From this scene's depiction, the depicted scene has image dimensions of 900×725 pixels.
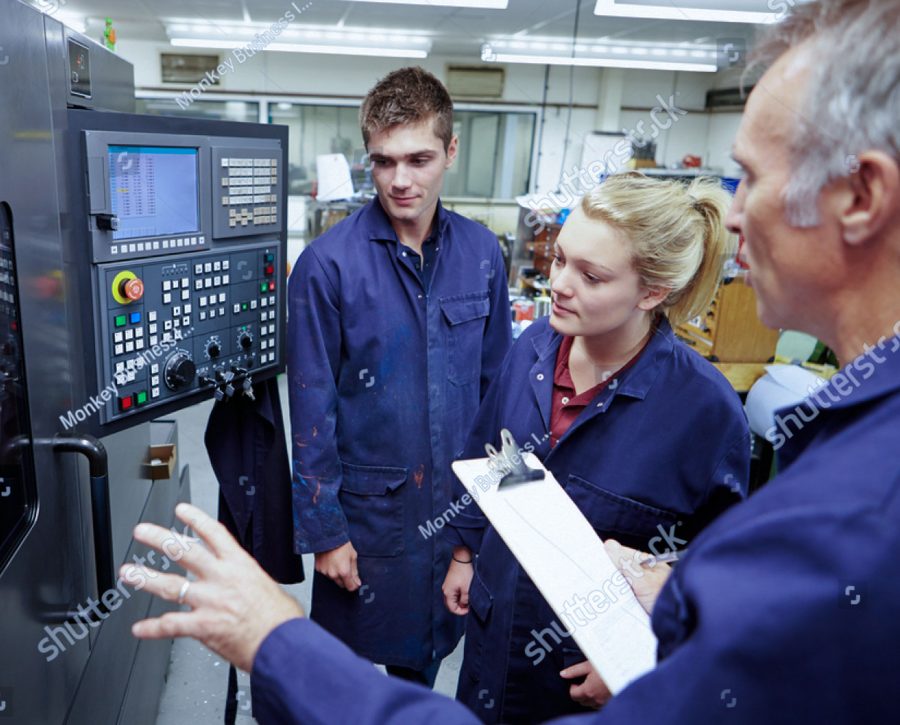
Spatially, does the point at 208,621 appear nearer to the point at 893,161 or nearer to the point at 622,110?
the point at 893,161

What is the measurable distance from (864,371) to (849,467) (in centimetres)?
11

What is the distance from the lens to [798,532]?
483mm

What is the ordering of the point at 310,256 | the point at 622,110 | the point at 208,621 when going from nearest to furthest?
the point at 208,621
the point at 310,256
the point at 622,110

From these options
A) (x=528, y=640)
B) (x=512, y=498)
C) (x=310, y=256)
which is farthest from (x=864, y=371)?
(x=310, y=256)

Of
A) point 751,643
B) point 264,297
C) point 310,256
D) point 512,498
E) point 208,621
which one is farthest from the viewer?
point 310,256

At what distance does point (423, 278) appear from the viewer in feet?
5.03

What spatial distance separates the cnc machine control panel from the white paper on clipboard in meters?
0.49

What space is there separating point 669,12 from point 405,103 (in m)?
2.88

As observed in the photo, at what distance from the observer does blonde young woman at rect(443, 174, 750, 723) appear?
3.58 ft

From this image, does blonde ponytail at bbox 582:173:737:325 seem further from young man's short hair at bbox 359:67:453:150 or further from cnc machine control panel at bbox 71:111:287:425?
cnc machine control panel at bbox 71:111:287:425

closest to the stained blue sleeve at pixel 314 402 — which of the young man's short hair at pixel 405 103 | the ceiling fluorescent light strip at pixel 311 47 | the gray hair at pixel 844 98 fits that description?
the young man's short hair at pixel 405 103

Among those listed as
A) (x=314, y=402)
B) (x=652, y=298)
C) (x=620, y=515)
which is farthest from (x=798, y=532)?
(x=314, y=402)

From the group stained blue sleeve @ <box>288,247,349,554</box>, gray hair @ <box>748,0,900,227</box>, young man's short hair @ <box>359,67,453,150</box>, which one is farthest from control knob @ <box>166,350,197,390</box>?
gray hair @ <box>748,0,900,227</box>

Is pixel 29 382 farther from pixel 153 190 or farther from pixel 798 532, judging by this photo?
pixel 798 532
